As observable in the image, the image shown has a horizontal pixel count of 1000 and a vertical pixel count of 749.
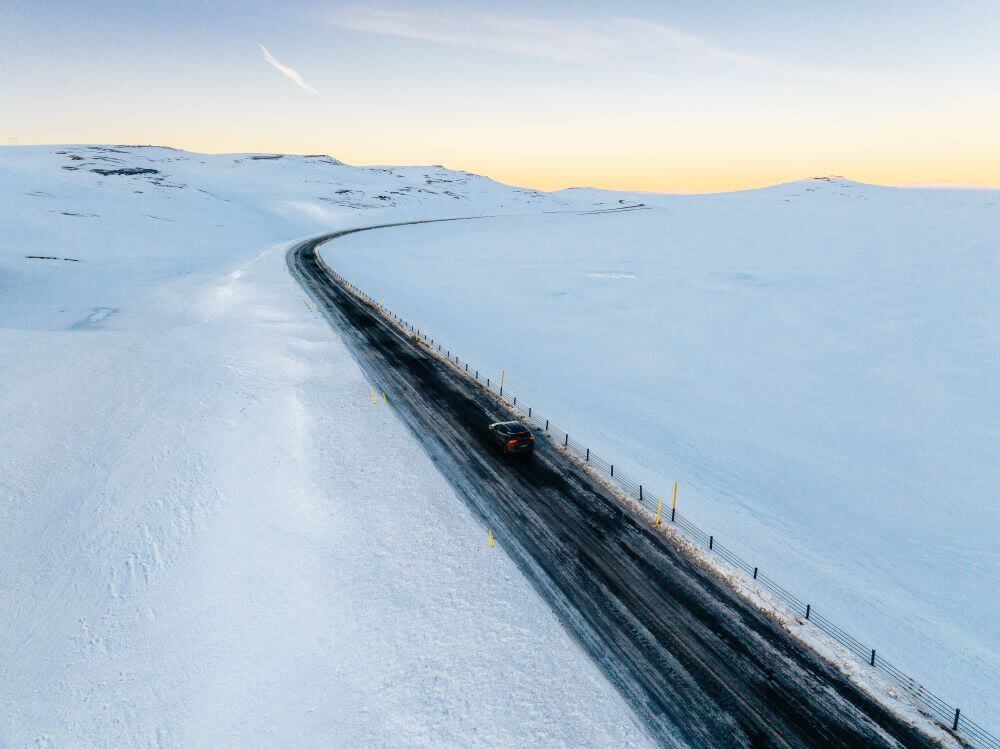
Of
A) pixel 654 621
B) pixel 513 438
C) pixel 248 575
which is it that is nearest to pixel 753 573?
pixel 654 621

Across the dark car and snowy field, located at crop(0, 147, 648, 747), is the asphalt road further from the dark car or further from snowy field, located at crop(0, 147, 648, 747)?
snowy field, located at crop(0, 147, 648, 747)

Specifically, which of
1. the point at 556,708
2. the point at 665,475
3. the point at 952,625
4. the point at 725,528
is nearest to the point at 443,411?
the point at 665,475

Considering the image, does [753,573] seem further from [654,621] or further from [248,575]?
[248,575]

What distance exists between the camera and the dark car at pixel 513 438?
21375 mm

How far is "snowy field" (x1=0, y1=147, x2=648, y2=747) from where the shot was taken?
11289 mm

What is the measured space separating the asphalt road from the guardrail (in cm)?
105

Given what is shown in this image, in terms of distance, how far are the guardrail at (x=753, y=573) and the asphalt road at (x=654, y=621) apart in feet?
3.43

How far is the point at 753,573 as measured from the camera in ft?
51.8

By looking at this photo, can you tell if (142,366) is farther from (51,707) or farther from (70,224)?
(70,224)

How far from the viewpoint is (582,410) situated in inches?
1164

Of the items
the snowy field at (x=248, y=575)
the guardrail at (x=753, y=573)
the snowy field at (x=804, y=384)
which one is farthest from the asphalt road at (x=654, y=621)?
the snowy field at (x=804, y=384)

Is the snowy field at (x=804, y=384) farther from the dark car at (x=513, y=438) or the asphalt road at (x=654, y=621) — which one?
Answer: the dark car at (x=513, y=438)

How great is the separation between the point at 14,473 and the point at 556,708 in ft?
82.2

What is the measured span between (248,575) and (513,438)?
11.0 metres
